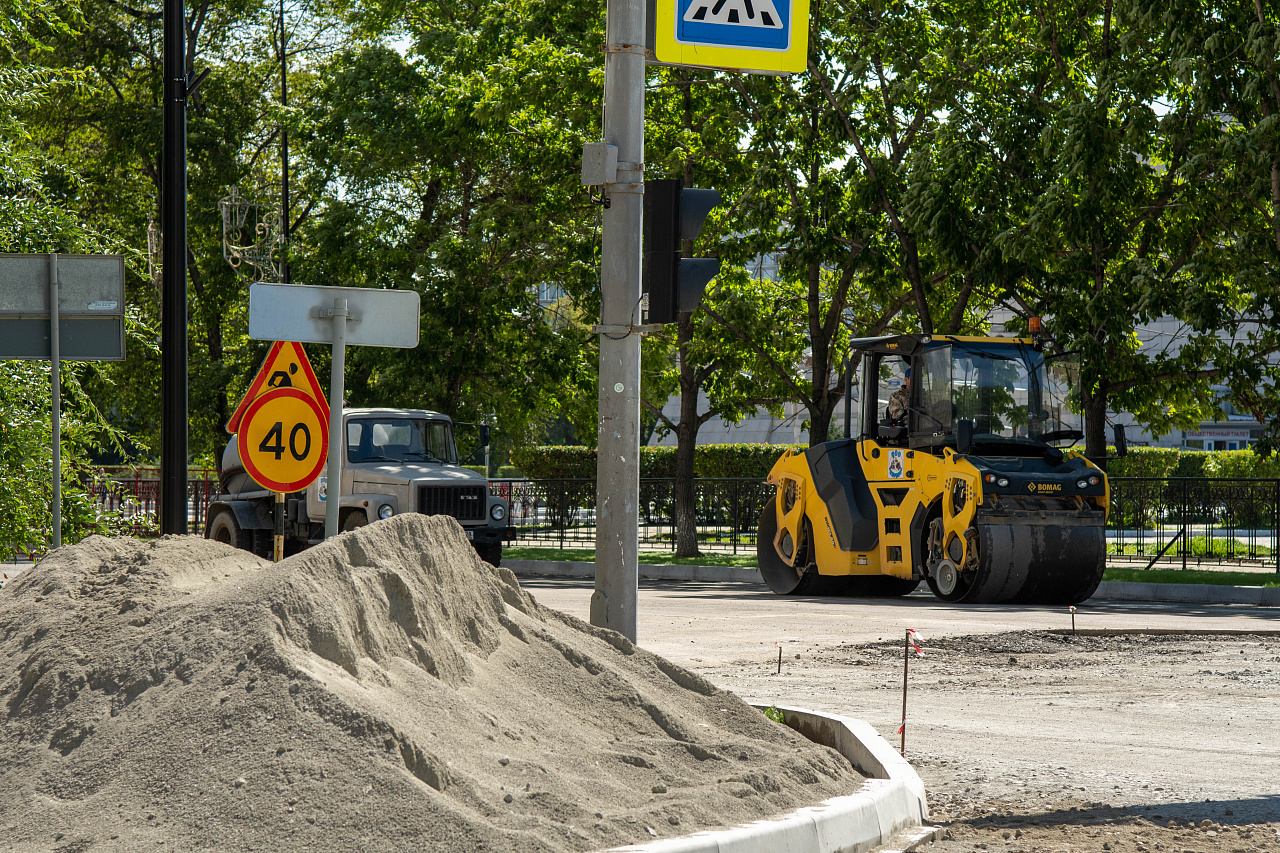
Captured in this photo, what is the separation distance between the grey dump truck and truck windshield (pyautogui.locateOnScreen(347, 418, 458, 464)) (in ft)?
0.05

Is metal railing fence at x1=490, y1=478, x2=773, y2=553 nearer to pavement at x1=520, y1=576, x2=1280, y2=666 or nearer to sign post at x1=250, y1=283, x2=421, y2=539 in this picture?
pavement at x1=520, y1=576, x2=1280, y2=666

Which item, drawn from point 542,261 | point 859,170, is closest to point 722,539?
point 542,261

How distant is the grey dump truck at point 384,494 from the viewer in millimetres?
17922

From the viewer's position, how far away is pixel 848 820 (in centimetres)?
482

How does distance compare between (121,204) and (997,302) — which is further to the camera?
(121,204)

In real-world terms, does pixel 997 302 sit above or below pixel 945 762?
above

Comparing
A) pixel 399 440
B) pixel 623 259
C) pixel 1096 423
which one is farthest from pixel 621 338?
pixel 1096 423

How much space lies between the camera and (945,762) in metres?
6.62

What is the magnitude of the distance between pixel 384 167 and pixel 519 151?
11.1 ft

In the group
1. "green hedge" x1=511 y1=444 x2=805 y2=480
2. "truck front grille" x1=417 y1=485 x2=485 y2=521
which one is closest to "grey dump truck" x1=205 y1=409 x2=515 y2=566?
"truck front grille" x1=417 y1=485 x2=485 y2=521

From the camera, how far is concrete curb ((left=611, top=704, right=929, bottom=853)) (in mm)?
4227

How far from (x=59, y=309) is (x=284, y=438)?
232 cm

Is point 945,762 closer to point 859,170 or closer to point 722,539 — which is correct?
point 859,170

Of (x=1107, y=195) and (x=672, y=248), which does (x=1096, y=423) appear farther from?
(x=672, y=248)
